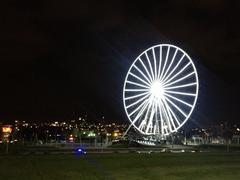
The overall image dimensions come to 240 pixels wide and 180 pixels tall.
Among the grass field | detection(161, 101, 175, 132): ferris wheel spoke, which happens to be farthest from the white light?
the grass field

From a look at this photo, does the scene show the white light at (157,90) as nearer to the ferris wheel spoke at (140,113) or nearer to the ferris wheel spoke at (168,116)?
the ferris wheel spoke at (168,116)

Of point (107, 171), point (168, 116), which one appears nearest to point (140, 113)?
point (168, 116)

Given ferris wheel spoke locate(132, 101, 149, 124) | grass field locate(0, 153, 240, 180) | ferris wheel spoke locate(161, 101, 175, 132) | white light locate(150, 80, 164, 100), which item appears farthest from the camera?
ferris wheel spoke locate(132, 101, 149, 124)

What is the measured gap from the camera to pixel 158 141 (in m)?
77.9

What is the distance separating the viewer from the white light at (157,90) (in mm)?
59031

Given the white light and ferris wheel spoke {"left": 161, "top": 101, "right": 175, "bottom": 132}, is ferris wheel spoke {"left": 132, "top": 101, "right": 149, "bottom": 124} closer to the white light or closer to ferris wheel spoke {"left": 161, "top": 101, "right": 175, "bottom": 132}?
the white light

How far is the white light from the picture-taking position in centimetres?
5903

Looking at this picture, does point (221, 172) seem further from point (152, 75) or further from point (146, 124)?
point (146, 124)

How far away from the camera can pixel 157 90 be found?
194 ft

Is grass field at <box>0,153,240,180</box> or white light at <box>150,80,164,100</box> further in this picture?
white light at <box>150,80,164,100</box>

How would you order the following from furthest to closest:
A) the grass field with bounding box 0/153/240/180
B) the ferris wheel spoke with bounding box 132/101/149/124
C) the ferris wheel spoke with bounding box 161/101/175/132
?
the ferris wheel spoke with bounding box 132/101/149/124
the ferris wheel spoke with bounding box 161/101/175/132
the grass field with bounding box 0/153/240/180

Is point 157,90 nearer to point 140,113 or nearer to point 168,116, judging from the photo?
point 168,116

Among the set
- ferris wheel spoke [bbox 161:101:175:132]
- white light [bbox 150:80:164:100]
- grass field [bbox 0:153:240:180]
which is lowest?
grass field [bbox 0:153:240:180]

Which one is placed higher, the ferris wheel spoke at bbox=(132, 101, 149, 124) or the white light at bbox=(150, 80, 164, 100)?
the white light at bbox=(150, 80, 164, 100)
